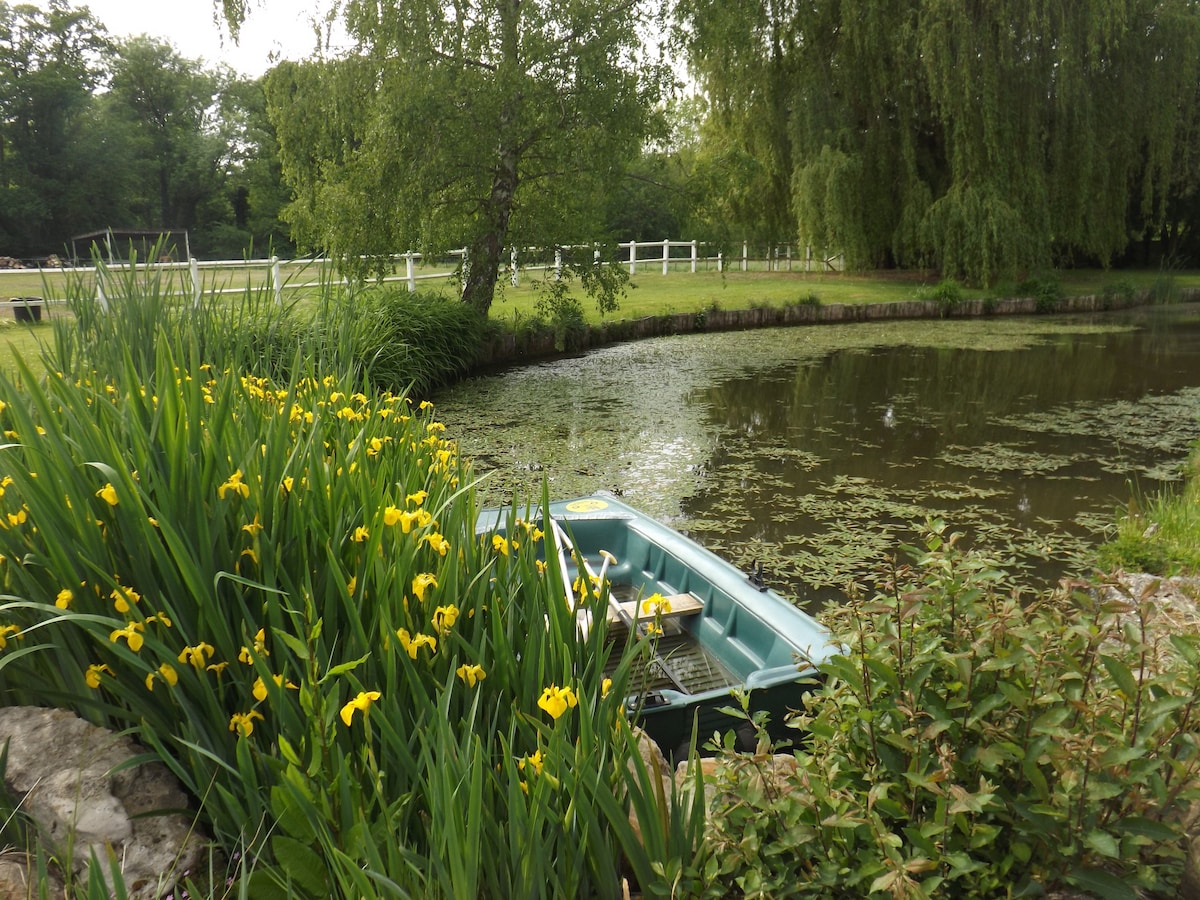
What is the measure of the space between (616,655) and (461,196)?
7.38m

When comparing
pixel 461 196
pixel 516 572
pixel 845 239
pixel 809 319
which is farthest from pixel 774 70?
pixel 516 572

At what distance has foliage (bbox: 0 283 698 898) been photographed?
46.9 inches

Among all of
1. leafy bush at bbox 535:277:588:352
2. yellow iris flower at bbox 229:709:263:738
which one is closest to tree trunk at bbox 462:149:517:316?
leafy bush at bbox 535:277:588:352

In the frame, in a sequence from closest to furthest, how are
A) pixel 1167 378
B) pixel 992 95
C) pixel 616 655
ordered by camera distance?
pixel 616 655, pixel 1167 378, pixel 992 95

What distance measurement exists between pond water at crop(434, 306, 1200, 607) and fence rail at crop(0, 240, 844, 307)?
3.70 feet

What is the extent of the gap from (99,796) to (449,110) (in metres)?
8.07

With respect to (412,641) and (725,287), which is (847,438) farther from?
(725,287)

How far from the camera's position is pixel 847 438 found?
21.9 ft

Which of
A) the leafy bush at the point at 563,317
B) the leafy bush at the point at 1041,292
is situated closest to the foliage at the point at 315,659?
the leafy bush at the point at 563,317

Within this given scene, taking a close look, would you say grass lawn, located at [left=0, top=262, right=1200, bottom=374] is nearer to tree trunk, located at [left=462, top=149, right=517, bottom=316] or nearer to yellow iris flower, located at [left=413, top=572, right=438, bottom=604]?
tree trunk, located at [left=462, top=149, right=517, bottom=316]

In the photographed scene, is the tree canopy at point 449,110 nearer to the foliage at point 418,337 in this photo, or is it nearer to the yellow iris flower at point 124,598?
the foliage at point 418,337

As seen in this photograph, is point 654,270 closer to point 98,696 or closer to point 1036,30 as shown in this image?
point 1036,30

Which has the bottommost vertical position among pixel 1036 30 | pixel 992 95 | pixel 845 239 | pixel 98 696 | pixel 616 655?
pixel 616 655

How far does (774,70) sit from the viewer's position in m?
14.2
